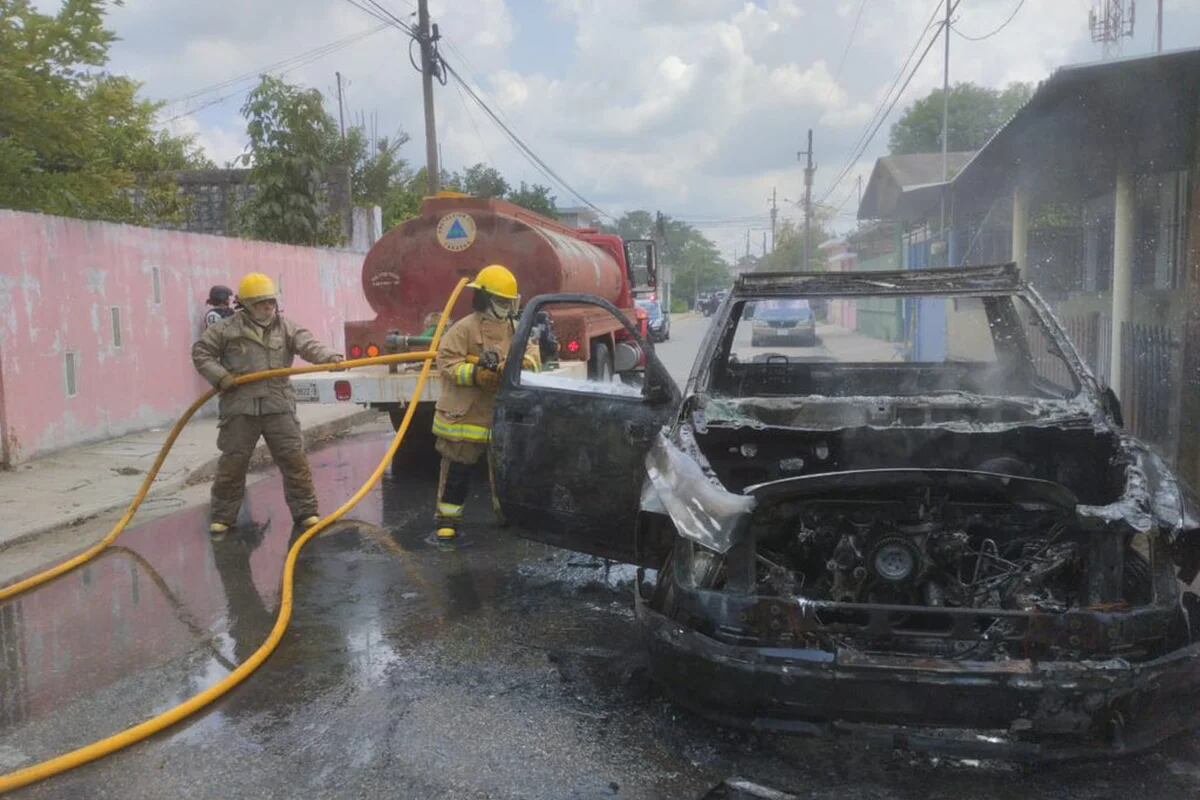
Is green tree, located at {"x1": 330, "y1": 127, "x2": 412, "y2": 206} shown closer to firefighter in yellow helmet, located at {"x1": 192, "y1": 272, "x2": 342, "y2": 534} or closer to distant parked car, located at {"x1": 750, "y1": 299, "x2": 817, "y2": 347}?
distant parked car, located at {"x1": 750, "y1": 299, "x2": 817, "y2": 347}

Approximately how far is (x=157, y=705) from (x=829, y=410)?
9.72ft

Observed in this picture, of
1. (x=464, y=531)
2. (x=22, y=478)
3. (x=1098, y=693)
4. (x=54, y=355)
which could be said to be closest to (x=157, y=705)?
(x=464, y=531)

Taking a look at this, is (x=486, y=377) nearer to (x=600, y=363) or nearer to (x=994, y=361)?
(x=994, y=361)

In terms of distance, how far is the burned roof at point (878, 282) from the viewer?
16.1 feet

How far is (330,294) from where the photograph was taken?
15578 mm

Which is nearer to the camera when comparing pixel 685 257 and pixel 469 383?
pixel 469 383

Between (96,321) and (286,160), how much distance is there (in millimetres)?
8189

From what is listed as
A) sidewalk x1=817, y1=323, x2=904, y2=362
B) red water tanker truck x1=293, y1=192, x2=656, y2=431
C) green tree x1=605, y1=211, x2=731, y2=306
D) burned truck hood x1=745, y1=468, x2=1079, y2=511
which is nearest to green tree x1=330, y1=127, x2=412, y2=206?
sidewalk x1=817, y1=323, x2=904, y2=362

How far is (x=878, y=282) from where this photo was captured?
5.03 metres

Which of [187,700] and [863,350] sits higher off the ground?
[863,350]

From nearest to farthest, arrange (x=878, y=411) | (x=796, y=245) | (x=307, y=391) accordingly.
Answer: (x=878, y=411) < (x=307, y=391) < (x=796, y=245)

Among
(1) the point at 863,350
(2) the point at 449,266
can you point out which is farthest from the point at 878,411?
(1) the point at 863,350

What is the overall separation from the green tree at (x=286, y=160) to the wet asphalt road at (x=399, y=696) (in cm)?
1219

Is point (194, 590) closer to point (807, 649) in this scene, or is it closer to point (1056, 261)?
point (807, 649)
